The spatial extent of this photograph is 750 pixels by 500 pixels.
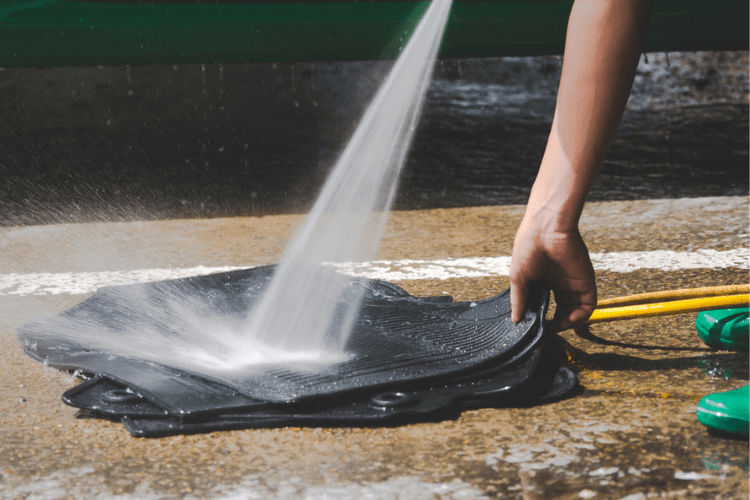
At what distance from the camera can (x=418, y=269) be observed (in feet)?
8.50

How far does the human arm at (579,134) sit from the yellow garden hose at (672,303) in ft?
1.02

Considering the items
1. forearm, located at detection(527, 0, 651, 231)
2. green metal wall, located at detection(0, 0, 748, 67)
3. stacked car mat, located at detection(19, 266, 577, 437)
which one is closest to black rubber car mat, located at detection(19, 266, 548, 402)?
stacked car mat, located at detection(19, 266, 577, 437)

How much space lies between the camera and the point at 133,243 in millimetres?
2967

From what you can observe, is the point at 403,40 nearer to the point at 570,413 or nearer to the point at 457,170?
the point at 457,170

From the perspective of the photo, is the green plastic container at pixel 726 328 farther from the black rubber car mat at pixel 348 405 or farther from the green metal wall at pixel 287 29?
the green metal wall at pixel 287 29

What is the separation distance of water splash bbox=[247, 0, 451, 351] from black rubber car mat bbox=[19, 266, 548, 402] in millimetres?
88

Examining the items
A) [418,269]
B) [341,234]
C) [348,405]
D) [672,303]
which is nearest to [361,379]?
[348,405]

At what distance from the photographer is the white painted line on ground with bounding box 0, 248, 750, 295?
8.05 feet

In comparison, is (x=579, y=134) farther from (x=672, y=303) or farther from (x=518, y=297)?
(x=672, y=303)

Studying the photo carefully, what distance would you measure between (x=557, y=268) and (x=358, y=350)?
0.51 m

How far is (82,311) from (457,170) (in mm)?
2370

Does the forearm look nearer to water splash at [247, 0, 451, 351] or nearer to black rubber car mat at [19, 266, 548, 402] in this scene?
black rubber car mat at [19, 266, 548, 402]

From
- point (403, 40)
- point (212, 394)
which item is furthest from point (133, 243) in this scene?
point (403, 40)

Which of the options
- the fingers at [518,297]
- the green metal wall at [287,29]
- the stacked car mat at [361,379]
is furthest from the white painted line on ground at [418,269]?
the green metal wall at [287,29]
